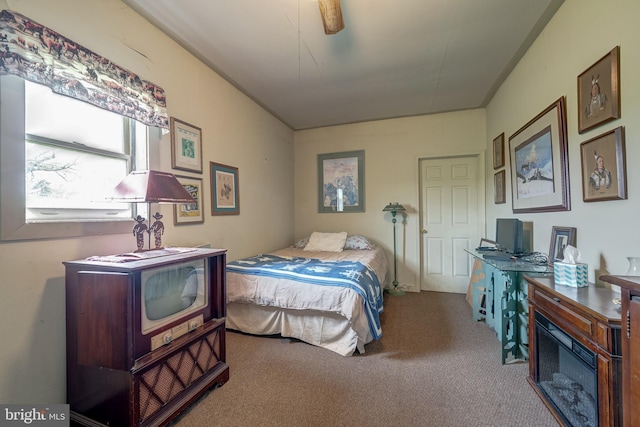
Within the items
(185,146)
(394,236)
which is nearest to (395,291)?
(394,236)

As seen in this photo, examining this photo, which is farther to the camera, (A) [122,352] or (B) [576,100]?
(B) [576,100]

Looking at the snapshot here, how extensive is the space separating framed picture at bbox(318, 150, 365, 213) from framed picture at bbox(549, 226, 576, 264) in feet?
8.28

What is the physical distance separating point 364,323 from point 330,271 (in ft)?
1.82

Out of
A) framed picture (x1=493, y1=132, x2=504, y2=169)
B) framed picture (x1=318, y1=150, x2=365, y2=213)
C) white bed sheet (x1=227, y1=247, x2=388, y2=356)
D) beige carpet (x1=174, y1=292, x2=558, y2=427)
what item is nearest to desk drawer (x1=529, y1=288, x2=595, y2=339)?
beige carpet (x1=174, y1=292, x2=558, y2=427)

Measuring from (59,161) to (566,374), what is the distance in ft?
10.5

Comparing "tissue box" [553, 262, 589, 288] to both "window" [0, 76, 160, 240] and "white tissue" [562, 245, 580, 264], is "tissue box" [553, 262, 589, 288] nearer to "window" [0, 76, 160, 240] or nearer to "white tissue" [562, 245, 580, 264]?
"white tissue" [562, 245, 580, 264]

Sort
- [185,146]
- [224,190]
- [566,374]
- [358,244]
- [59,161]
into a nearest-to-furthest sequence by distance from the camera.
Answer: [566,374] < [59,161] < [185,146] < [224,190] < [358,244]

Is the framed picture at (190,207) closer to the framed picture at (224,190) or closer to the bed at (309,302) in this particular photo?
the framed picture at (224,190)

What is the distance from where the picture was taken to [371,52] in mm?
2402

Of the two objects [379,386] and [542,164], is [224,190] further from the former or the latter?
[542,164]

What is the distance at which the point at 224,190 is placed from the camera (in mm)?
2781

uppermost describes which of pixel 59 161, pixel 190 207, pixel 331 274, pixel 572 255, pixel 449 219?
pixel 59 161

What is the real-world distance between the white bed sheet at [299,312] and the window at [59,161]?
1132 mm

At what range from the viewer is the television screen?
136cm
